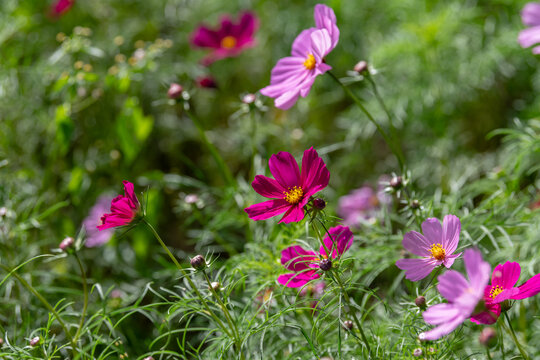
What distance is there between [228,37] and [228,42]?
0.09 ft

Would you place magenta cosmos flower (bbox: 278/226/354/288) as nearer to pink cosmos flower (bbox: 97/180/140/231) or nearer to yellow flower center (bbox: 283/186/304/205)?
yellow flower center (bbox: 283/186/304/205)

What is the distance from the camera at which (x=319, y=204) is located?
65cm

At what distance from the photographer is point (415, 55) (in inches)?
61.5

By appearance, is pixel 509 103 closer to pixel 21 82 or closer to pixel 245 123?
pixel 245 123

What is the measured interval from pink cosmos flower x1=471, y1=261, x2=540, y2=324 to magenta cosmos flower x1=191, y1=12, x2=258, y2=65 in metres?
1.28

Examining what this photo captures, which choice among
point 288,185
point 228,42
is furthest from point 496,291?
point 228,42

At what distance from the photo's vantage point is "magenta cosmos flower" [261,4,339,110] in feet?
2.56

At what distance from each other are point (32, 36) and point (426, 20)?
131 centimetres

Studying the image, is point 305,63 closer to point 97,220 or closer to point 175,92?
point 175,92

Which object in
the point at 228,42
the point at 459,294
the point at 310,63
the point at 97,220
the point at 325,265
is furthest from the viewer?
the point at 228,42

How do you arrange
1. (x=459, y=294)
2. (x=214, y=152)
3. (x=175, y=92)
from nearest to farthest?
(x=459, y=294), (x=175, y=92), (x=214, y=152)

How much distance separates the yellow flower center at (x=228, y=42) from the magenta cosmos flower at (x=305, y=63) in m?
0.94

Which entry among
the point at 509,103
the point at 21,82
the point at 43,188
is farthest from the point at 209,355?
the point at 509,103

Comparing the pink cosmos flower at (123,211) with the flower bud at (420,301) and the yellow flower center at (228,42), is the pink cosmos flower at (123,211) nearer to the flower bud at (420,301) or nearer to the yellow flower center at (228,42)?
the flower bud at (420,301)
